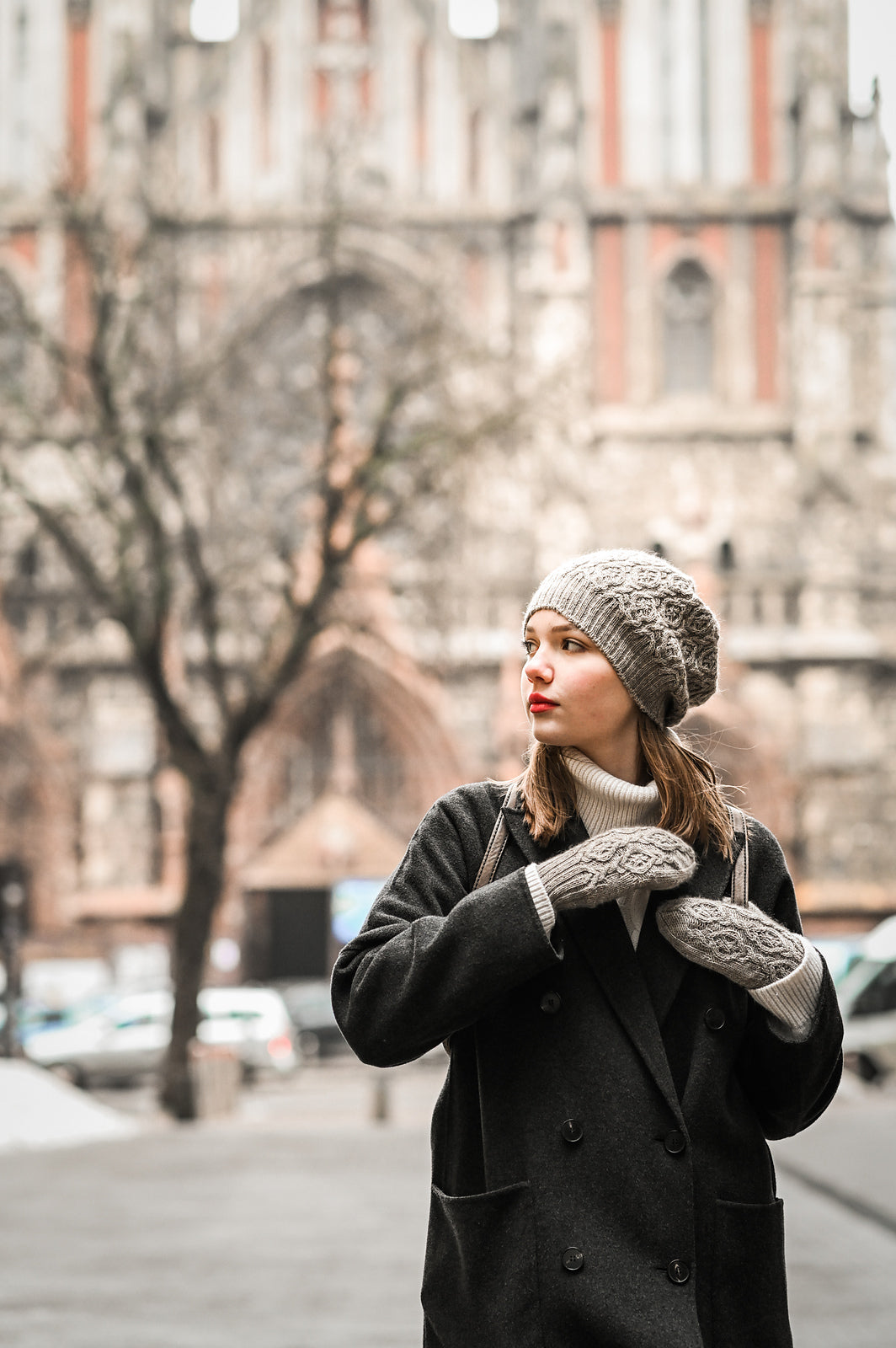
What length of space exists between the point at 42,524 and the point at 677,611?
1521 cm

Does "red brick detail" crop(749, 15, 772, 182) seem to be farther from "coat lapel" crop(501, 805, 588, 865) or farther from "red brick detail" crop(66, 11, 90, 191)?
"coat lapel" crop(501, 805, 588, 865)

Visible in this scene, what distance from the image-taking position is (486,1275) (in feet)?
8.35

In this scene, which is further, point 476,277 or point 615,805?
point 476,277

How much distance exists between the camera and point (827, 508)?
114 feet

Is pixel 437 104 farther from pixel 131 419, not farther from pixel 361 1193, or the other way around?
pixel 361 1193

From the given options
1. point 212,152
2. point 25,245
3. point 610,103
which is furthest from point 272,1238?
point 610,103

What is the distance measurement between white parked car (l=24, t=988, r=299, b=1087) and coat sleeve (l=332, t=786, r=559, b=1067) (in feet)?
76.8

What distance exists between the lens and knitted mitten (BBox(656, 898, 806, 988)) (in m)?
2.56

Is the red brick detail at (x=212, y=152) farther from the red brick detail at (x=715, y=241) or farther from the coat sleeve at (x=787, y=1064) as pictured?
the coat sleeve at (x=787, y=1064)

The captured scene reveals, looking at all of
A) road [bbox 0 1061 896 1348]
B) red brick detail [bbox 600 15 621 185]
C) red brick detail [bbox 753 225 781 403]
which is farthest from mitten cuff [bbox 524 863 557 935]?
red brick detail [bbox 600 15 621 185]

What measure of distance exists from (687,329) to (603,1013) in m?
34.5

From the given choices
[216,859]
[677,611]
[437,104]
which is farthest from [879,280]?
[677,611]

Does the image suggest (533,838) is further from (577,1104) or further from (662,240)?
(662,240)

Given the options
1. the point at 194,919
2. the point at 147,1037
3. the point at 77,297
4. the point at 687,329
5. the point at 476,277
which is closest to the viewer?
the point at 194,919
